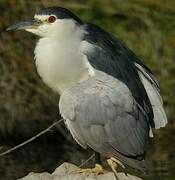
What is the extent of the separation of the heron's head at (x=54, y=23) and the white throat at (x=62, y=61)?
51mm

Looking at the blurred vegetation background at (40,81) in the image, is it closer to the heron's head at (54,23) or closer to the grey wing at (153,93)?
the grey wing at (153,93)

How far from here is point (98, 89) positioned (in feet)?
24.4

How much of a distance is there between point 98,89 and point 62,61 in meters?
0.46

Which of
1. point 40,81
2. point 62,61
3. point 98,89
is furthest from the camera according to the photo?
point 40,81

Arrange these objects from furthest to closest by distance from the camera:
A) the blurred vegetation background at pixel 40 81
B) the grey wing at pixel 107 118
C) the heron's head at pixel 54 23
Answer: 1. the blurred vegetation background at pixel 40 81
2. the heron's head at pixel 54 23
3. the grey wing at pixel 107 118

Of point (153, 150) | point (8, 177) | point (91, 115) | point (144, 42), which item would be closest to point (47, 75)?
point (91, 115)

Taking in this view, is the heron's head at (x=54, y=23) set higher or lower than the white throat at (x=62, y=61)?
higher

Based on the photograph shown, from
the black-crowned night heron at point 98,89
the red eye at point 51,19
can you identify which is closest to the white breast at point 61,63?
the black-crowned night heron at point 98,89

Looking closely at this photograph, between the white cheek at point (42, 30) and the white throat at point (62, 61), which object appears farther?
the white cheek at point (42, 30)

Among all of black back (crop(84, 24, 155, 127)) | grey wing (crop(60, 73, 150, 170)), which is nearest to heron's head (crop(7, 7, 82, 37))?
black back (crop(84, 24, 155, 127))

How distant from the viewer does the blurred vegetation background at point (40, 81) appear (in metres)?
11.1

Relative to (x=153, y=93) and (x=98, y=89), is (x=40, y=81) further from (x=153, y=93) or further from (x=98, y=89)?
(x=98, y=89)

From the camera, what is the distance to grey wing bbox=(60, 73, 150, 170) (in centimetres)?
746

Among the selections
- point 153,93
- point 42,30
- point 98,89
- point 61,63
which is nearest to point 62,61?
point 61,63
